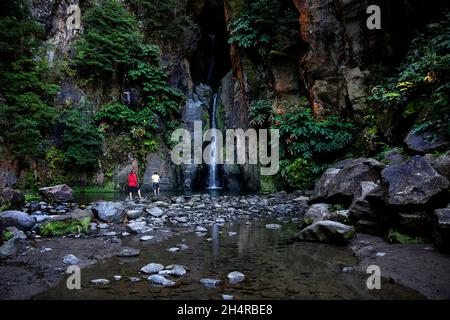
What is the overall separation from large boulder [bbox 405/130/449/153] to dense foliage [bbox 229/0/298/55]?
908cm

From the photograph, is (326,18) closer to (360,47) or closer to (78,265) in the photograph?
(360,47)

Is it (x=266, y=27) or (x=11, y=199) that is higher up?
(x=266, y=27)

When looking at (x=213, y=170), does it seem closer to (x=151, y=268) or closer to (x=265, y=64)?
(x=265, y=64)

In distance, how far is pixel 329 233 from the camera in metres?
5.29

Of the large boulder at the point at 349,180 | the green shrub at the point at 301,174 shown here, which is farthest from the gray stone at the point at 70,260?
the green shrub at the point at 301,174

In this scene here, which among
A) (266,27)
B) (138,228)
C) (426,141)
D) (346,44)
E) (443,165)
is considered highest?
(266,27)

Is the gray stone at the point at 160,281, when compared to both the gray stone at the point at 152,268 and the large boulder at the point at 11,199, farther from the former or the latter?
the large boulder at the point at 11,199

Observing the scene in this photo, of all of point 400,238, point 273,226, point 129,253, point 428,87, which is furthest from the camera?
point 428,87

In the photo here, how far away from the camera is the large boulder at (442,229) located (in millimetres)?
3834

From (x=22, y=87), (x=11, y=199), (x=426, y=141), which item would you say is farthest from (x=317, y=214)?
(x=22, y=87)

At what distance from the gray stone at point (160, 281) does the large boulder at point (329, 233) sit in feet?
9.99

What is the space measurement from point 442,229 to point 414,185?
43.8 inches

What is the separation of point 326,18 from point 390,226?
37.2 ft
